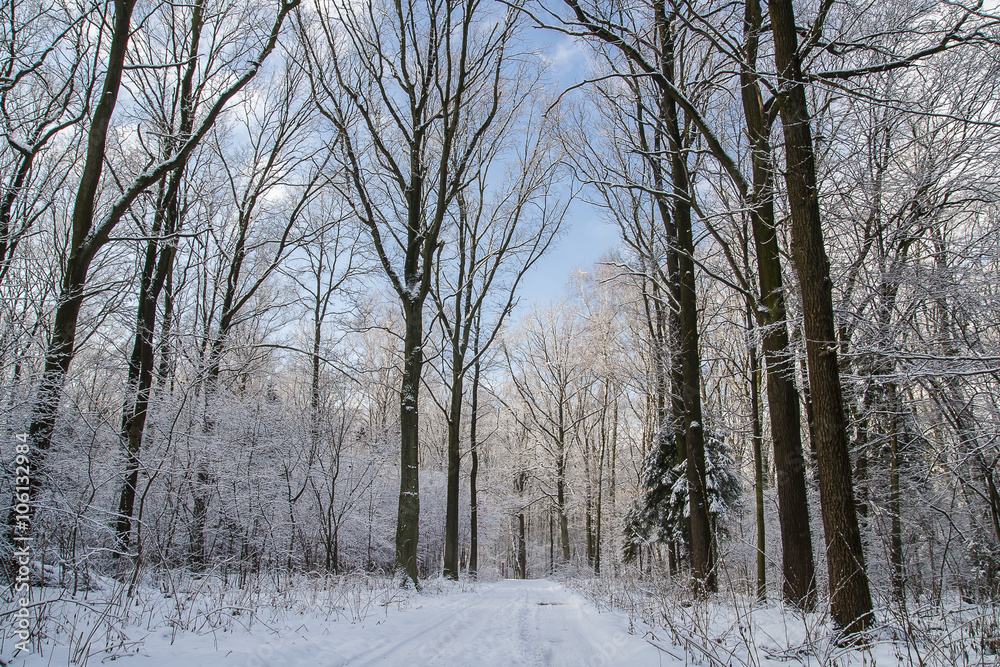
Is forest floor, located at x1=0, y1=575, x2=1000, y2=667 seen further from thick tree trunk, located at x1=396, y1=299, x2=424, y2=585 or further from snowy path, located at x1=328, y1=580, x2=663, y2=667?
thick tree trunk, located at x1=396, y1=299, x2=424, y2=585

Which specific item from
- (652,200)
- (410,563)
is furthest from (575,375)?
(410,563)

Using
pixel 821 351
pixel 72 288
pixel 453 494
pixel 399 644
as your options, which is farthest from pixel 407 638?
pixel 453 494

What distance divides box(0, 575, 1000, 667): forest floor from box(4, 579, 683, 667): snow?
0.04 ft

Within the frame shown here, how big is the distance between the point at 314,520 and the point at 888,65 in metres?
15.3

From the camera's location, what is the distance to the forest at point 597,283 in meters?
4.40

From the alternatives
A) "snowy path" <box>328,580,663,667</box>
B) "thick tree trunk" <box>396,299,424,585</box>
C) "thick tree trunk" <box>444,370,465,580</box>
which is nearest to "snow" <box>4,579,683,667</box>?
"snowy path" <box>328,580,663,667</box>

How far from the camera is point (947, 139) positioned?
6500 millimetres

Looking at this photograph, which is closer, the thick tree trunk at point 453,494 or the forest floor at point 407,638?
the forest floor at point 407,638

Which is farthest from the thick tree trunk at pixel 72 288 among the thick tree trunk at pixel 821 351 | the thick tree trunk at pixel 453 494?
the thick tree trunk at pixel 453 494

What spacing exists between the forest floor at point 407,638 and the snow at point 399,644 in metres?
0.01

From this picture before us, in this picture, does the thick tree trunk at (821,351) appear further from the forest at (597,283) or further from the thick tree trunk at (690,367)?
the thick tree trunk at (690,367)

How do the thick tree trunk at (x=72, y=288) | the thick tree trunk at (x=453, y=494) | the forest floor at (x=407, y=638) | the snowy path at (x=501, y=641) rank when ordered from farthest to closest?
the thick tree trunk at (x=453, y=494), the thick tree trunk at (x=72, y=288), the snowy path at (x=501, y=641), the forest floor at (x=407, y=638)

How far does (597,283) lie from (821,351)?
6690mm

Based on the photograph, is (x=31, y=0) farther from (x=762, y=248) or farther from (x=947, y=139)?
(x=947, y=139)
